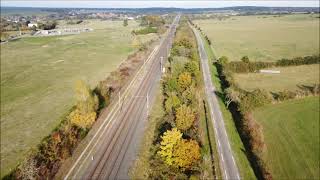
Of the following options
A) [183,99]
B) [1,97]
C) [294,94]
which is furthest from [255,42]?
[1,97]

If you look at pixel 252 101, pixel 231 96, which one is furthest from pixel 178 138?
pixel 231 96

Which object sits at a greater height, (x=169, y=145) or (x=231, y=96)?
(x=169, y=145)

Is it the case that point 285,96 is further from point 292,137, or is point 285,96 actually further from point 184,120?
point 184,120

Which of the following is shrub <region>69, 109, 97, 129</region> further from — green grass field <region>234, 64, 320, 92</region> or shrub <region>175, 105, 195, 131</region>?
green grass field <region>234, 64, 320, 92</region>

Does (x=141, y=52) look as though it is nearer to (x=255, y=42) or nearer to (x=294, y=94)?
(x=255, y=42)

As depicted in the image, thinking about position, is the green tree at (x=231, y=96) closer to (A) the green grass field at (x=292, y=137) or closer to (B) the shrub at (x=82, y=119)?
(A) the green grass field at (x=292, y=137)
